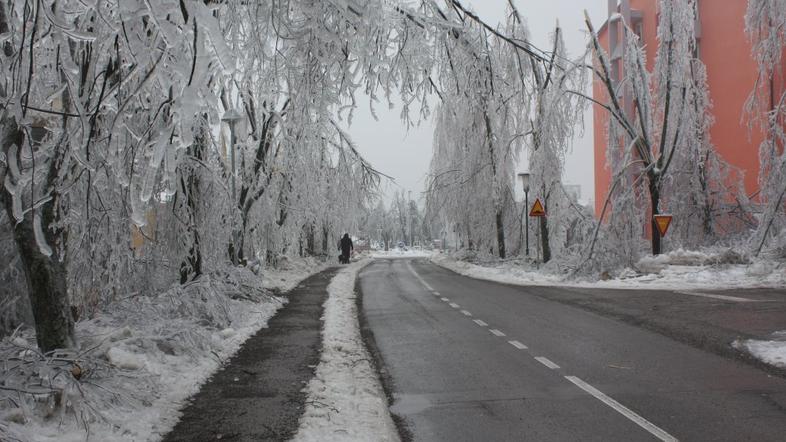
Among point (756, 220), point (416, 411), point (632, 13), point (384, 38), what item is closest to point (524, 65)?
point (384, 38)

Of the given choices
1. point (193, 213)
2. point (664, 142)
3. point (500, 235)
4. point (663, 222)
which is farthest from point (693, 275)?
point (500, 235)

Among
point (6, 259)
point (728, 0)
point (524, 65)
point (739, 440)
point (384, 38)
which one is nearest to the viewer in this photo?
point (384, 38)

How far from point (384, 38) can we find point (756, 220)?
68.3 feet

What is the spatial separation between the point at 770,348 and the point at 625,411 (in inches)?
123

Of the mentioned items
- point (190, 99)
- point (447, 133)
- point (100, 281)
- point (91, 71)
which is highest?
point (447, 133)

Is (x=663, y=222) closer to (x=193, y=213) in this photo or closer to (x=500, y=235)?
(x=500, y=235)

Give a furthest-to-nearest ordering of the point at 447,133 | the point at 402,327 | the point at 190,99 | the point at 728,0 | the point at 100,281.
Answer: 1. the point at 447,133
2. the point at 728,0
3. the point at 402,327
4. the point at 100,281
5. the point at 190,99

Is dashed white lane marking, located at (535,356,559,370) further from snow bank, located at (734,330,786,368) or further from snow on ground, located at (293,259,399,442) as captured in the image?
snow bank, located at (734,330,786,368)

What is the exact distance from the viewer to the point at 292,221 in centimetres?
2162

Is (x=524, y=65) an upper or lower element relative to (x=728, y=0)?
lower

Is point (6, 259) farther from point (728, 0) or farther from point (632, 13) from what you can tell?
point (632, 13)

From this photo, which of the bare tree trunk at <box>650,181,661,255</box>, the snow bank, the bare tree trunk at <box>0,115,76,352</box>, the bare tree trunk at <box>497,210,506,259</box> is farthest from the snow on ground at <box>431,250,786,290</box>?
the bare tree trunk at <box>0,115,76,352</box>

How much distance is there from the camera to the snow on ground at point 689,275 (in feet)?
49.4

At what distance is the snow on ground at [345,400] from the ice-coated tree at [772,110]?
509 inches
